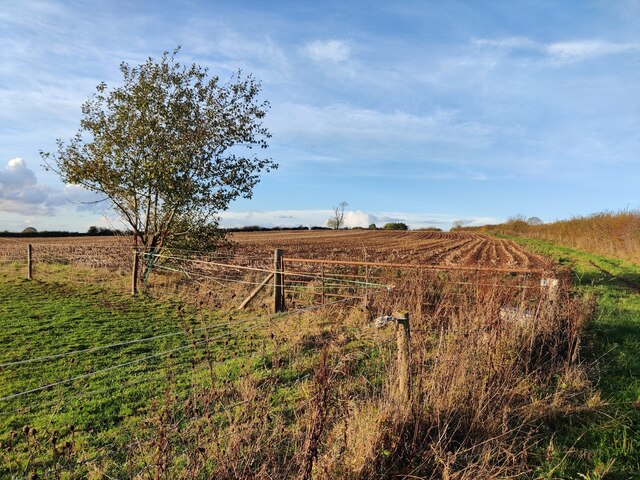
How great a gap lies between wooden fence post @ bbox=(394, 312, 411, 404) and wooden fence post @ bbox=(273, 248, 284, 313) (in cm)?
670

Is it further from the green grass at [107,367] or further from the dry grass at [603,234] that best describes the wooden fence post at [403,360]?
the dry grass at [603,234]

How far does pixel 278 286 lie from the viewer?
10.8 m

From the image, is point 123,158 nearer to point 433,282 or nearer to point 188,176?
point 188,176

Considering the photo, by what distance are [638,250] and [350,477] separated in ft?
95.9

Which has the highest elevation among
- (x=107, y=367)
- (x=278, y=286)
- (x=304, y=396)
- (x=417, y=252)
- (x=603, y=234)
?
(x=603, y=234)

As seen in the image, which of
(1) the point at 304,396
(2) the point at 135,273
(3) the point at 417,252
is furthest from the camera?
(3) the point at 417,252

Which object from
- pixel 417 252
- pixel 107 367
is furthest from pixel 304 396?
pixel 417 252

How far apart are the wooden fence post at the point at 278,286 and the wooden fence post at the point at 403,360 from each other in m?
6.70

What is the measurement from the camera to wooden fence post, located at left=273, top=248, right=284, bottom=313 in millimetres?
10711

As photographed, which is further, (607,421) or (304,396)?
(304,396)

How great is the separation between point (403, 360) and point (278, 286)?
6.97 meters

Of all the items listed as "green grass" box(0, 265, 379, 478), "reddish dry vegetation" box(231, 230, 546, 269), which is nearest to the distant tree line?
"reddish dry vegetation" box(231, 230, 546, 269)

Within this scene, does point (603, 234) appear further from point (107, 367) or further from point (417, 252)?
point (107, 367)

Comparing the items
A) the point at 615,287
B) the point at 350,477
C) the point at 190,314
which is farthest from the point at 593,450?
the point at 615,287
